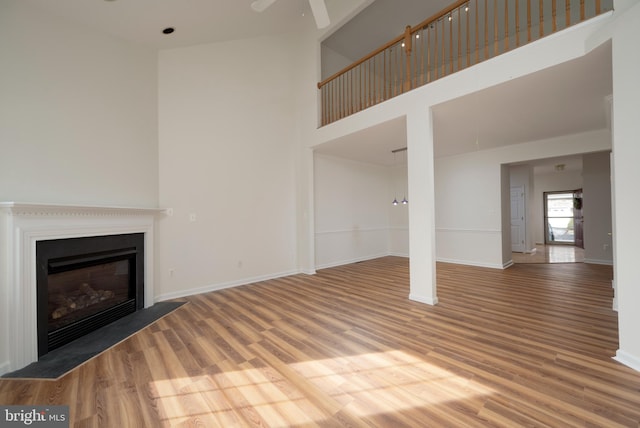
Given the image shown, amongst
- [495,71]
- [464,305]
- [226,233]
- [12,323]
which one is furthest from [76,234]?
[495,71]

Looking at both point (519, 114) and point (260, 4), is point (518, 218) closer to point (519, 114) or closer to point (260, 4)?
point (519, 114)

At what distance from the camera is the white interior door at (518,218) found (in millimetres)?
7848

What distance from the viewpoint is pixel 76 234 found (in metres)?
2.76

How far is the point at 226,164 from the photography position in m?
4.65

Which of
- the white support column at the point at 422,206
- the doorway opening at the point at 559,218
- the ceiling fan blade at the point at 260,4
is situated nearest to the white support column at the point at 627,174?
the white support column at the point at 422,206

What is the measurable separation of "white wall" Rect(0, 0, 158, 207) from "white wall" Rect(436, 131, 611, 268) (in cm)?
639

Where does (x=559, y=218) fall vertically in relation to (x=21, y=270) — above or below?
above

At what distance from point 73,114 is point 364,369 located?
4206 mm

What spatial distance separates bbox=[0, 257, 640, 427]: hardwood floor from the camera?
164 cm

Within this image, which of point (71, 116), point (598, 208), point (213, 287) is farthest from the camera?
point (598, 208)

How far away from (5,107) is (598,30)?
223 inches

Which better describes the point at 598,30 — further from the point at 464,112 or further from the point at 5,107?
the point at 5,107

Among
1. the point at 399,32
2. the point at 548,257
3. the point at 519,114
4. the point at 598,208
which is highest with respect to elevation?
the point at 399,32

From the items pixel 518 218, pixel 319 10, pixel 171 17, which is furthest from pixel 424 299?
pixel 518 218
